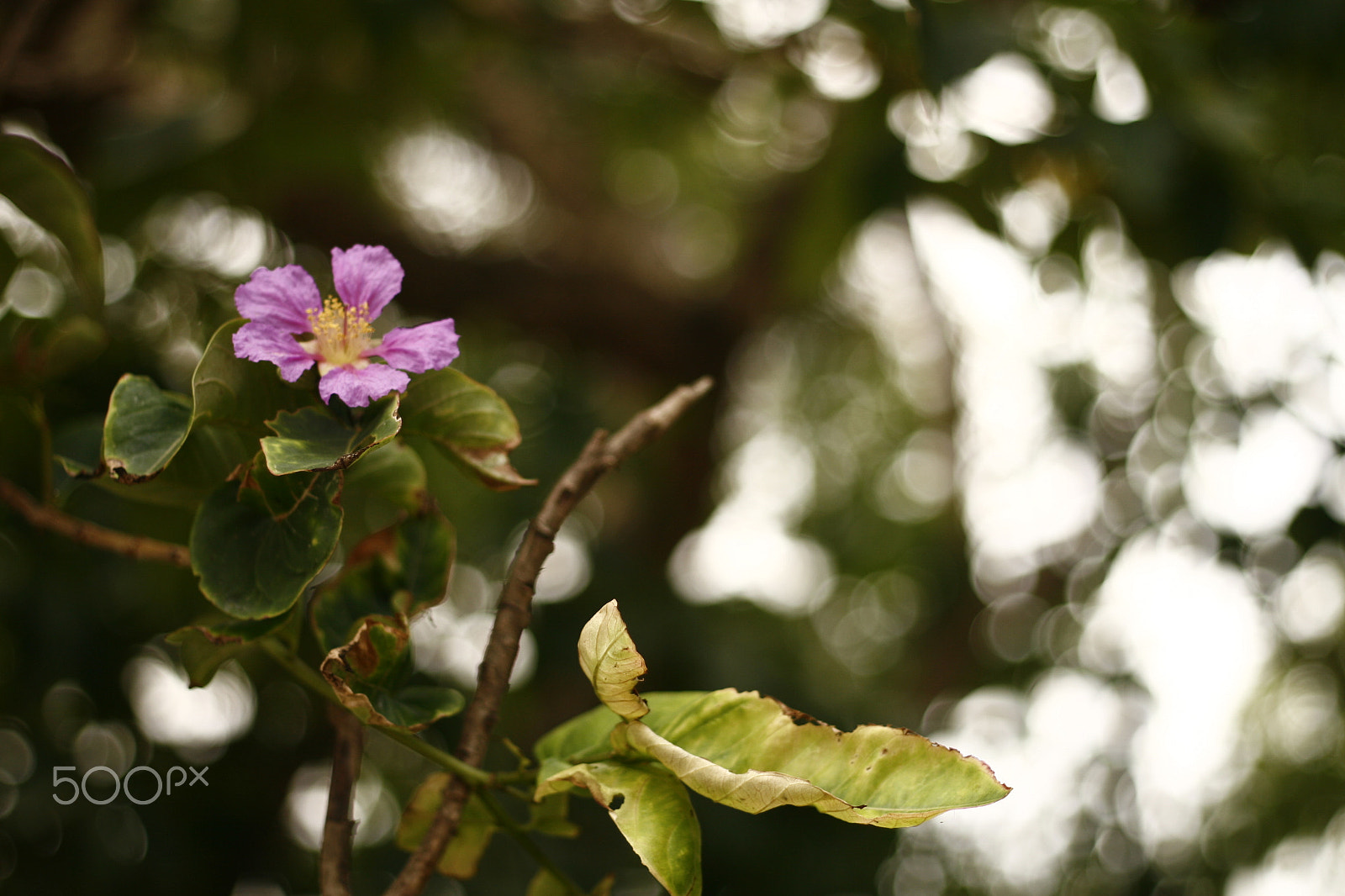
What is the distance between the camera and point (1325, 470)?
1.15m

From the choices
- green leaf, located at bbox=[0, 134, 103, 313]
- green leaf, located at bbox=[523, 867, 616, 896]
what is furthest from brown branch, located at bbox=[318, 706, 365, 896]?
green leaf, located at bbox=[0, 134, 103, 313]

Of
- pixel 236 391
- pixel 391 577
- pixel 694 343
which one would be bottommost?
pixel 694 343

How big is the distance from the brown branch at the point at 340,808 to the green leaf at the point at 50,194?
439 millimetres

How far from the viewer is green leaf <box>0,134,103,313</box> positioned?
633 millimetres

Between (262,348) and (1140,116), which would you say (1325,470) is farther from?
(262,348)

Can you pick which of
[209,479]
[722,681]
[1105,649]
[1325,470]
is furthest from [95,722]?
[1105,649]

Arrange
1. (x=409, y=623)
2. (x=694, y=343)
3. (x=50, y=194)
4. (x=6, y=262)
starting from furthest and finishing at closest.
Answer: (x=694, y=343) → (x=6, y=262) → (x=50, y=194) → (x=409, y=623)

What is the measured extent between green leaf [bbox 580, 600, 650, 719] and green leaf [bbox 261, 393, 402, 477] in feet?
0.38

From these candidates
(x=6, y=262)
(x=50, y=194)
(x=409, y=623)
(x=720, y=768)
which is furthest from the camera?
(x=6, y=262)

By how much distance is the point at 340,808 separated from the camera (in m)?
0.45

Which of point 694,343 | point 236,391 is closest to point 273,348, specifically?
point 236,391

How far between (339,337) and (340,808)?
24 cm

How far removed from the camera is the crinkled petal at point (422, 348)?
0.42m

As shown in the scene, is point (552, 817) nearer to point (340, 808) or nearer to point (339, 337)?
point (340, 808)
